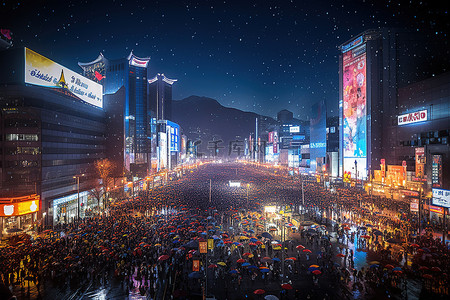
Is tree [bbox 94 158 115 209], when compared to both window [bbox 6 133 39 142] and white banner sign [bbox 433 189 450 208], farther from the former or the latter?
white banner sign [bbox 433 189 450 208]

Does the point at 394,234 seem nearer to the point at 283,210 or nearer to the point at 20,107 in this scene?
the point at 283,210

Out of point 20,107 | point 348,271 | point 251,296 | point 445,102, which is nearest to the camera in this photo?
point 251,296

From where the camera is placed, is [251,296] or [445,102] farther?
[445,102]

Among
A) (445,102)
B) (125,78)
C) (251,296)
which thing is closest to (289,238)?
(251,296)

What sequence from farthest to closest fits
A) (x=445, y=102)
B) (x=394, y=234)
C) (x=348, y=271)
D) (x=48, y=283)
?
(x=445, y=102) < (x=394, y=234) < (x=348, y=271) < (x=48, y=283)

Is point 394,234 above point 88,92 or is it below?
below

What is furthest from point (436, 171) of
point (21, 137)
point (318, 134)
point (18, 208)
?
point (318, 134)
